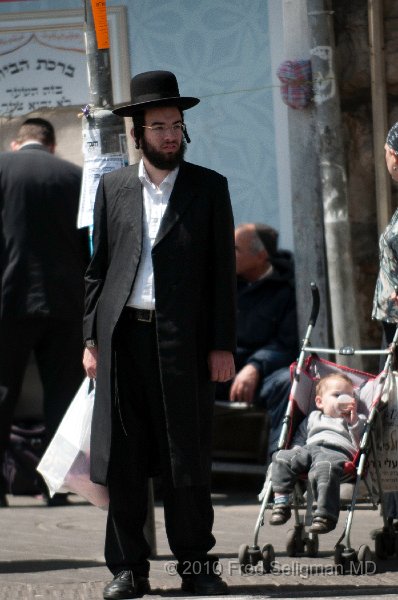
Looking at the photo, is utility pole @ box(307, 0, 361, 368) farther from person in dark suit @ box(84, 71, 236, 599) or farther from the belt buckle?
the belt buckle

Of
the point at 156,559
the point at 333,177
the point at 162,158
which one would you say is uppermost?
the point at 162,158

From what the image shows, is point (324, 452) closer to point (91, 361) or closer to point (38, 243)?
point (91, 361)

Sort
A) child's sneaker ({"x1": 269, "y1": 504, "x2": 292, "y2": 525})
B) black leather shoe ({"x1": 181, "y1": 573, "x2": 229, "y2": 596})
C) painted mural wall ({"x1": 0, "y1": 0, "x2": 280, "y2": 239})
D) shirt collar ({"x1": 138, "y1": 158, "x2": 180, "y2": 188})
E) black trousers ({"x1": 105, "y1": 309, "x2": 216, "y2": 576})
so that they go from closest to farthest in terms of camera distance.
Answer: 1. black leather shoe ({"x1": 181, "y1": 573, "x2": 229, "y2": 596})
2. black trousers ({"x1": 105, "y1": 309, "x2": 216, "y2": 576})
3. shirt collar ({"x1": 138, "y1": 158, "x2": 180, "y2": 188})
4. child's sneaker ({"x1": 269, "y1": 504, "x2": 292, "y2": 525})
5. painted mural wall ({"x1": 0, "y1": 0, "x2": 280, "y2": 239})

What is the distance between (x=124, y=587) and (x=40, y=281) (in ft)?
10.1

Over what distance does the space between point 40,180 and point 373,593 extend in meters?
3.78

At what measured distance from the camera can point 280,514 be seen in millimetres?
6680

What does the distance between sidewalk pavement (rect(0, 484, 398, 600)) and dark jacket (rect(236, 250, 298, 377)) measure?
863 millimetres

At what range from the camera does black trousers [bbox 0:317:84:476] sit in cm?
886

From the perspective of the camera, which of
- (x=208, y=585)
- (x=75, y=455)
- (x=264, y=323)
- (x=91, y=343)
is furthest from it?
(x=264, y=323)

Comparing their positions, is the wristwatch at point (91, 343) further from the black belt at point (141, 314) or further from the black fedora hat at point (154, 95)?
the black fedora hat at point (154, 95)

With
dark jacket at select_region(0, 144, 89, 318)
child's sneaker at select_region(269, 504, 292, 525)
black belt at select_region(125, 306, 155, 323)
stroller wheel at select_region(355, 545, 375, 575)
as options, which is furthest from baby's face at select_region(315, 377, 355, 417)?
dark jacket at select_region(0, 144, 89, 318)

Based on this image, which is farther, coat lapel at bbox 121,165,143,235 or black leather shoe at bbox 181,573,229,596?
coat lapel at bbox 121,165,143,235

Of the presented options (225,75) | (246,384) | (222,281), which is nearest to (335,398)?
(222,281)

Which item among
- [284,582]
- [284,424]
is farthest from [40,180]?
[284,582]
